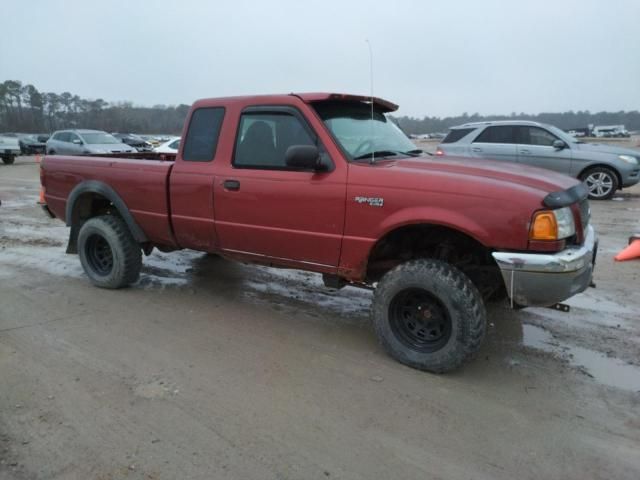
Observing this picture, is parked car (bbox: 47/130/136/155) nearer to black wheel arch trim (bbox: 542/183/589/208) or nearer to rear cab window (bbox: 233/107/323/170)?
rear cab window (bbox: 233/107/323/170)

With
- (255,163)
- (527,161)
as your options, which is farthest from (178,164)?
(527,161)

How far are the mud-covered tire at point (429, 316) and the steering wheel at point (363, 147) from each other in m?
0.97

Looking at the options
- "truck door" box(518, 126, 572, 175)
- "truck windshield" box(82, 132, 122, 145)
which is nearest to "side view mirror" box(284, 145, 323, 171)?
"truck door" box(518, 126, 572, 175)

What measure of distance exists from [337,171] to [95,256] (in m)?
3.34

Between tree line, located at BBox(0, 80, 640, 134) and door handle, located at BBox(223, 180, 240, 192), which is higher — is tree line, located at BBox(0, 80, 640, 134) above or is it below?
above

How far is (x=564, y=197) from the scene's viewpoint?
3277mm

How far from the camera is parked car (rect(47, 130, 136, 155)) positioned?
1984 centimetres

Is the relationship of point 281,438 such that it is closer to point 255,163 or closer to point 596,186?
point 255,163

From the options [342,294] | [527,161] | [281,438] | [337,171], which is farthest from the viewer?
[527,161]

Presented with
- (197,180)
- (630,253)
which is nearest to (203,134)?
(197,180)

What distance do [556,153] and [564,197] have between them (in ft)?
30.1

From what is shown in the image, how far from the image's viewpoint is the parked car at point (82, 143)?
65.1 ft

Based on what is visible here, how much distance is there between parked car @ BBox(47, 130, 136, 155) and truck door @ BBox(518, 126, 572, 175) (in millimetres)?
14534

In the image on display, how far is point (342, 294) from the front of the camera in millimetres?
5371
